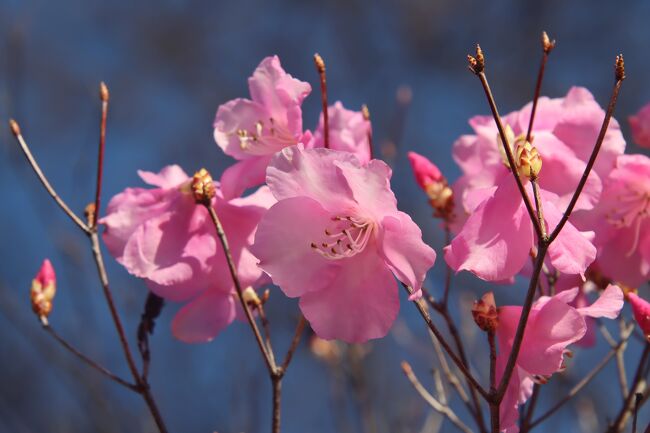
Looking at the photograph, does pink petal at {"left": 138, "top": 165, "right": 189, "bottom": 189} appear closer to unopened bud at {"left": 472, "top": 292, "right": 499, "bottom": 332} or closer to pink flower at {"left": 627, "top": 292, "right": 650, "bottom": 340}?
unopened bud at {"left": 472, "top": 292, "right": 499, "bottom": 332}

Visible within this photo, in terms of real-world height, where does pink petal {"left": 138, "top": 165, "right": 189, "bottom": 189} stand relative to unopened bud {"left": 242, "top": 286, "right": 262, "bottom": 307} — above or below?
above

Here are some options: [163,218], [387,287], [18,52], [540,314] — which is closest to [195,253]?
[163,218]

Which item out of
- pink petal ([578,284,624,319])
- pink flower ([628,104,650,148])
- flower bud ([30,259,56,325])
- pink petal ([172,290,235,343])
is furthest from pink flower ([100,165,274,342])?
pink flower ([628,104,650,148])

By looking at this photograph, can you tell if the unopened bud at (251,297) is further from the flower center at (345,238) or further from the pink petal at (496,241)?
the pink petal at (496,241)

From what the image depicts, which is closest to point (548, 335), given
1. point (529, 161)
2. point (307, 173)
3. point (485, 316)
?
point (485, 316)

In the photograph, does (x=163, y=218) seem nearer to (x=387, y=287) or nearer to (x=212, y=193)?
(x=212, y=193)

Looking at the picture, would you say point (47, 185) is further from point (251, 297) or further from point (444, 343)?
point (444, 343)

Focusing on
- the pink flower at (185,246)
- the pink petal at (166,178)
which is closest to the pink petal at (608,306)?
the pink flower at (185,246)
